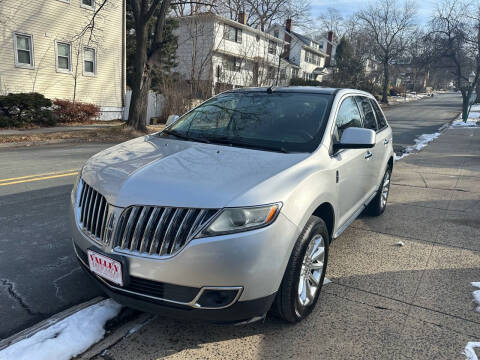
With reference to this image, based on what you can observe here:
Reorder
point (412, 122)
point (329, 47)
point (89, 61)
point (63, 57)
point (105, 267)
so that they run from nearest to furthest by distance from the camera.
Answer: point (105, 267) < point (63, 57) < point (89, 61) < point (412, 122) < point (329, 47)

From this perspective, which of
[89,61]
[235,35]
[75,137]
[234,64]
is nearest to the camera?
[75,137]

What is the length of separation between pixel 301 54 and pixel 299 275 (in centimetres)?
5652

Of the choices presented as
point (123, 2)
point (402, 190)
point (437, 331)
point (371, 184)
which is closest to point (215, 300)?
point (437, 331)

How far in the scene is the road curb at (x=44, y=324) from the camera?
2492 millimetres

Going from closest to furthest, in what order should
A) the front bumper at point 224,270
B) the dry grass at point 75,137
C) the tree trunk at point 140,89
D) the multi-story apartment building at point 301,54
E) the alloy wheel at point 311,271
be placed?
the front bumper at point 224,270, the alloy wheel at point 311,271, the dry grass at point 75,137, the tree trunk at point 140,89, the multi-story apartment building at point 301,54

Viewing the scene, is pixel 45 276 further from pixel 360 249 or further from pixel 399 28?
pixel 399 28

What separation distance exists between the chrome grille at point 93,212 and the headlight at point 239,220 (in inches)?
29.8

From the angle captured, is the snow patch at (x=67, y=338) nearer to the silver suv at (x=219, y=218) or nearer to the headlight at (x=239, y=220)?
the silver suv at (x=219, y=218)

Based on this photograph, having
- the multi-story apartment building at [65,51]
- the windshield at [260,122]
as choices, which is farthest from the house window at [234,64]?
the windshield at [260,122]

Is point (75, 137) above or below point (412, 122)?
below

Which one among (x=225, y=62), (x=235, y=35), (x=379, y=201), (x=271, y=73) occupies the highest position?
(x=235, y=35)

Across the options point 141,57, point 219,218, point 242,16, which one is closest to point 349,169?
point 219,218

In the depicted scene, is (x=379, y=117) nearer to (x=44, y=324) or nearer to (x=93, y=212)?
(x=93, y=212)

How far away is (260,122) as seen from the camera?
3666 millimetres
